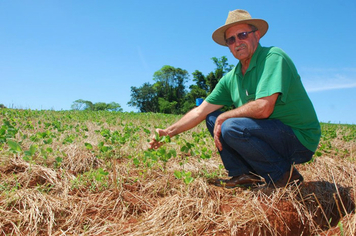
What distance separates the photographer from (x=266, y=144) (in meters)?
2.64

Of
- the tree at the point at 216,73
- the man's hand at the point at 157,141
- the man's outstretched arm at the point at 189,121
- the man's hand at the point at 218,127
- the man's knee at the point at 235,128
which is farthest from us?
the tree at the point at 216,73

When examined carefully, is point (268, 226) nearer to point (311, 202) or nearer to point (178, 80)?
point (311, 202)

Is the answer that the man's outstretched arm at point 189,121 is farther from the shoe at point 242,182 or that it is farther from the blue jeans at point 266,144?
the shoe at point 242,182

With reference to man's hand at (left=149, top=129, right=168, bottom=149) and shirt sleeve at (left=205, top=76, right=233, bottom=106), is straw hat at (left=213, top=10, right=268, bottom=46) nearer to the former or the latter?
shirt sleeve at (left=205, top=76, right=233, bottom=106)

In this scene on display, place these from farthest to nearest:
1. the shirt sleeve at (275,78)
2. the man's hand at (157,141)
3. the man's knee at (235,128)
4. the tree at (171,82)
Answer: the tree at (171,82), the man's hand at (157,141), the man's knee at (235,128), the shirt sleeve at (275,78)

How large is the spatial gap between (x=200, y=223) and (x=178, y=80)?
194ft

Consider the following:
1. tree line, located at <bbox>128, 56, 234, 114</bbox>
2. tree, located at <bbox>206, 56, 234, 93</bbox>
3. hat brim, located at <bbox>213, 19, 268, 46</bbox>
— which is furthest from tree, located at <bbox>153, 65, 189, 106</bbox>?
hat brim, located at <bbox>213, 19, 268, 46</bbox>

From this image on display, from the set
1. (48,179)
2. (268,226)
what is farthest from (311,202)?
(48,179)

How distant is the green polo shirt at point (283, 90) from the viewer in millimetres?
2486

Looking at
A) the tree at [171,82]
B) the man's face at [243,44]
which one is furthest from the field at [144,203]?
the tree at [171,82]

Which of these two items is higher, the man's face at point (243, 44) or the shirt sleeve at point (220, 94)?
the man's face at point (243, 44)

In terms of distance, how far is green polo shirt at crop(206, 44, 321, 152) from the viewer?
2486mm

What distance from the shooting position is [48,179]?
270 centimetres

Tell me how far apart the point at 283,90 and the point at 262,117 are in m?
0.31
